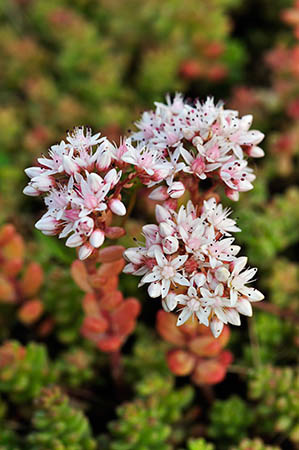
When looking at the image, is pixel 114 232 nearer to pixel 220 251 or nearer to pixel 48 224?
pixel 48 224

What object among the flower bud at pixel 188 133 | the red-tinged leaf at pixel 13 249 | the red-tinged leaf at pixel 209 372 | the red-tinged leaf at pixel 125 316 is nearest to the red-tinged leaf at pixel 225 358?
the red-tinged leaf at pixel 209 372

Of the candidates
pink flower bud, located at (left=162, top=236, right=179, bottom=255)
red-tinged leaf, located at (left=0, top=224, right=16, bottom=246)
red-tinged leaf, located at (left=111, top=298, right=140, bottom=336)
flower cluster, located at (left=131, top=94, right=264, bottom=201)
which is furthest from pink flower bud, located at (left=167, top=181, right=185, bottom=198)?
red-tinged leaf, located at (left=0, top=224, right=16, bottom=246)

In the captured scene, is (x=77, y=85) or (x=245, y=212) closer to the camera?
(x=245, y=212)

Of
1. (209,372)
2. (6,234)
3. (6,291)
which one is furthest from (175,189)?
(6,291)

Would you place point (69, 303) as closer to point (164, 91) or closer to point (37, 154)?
point (37, 154)

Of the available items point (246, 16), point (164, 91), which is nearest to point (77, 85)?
point (164, 91)
